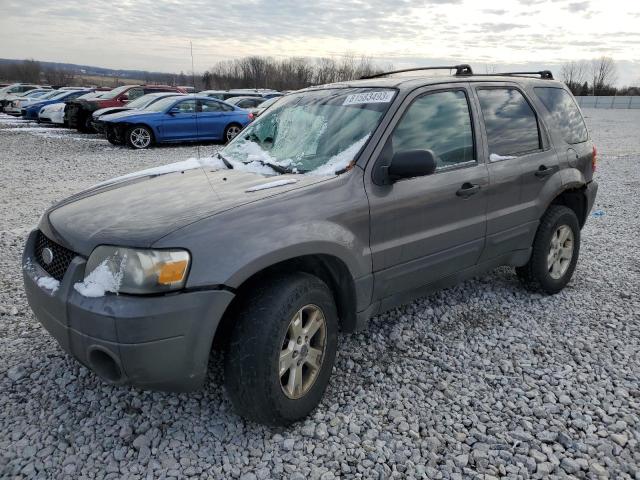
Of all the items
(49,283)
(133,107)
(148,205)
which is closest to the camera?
(49,283)

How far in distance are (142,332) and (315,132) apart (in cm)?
176

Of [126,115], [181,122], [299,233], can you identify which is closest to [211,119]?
[181,122]

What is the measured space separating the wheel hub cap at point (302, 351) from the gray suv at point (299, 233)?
0.04 ft

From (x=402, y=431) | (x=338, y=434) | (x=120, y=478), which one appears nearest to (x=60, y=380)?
(x=120, y=478)

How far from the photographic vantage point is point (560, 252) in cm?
448

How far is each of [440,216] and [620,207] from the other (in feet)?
20.2

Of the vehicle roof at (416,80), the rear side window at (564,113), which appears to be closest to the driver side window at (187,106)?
the vehicle roof at (416,80)

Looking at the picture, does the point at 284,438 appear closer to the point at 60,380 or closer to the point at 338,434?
the point at 338,434

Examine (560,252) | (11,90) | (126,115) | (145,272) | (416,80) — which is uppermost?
(11,90)

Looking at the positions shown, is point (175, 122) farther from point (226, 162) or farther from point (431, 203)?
point (431, 203)

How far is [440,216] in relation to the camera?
3.30 meters

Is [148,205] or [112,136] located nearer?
[148,205]

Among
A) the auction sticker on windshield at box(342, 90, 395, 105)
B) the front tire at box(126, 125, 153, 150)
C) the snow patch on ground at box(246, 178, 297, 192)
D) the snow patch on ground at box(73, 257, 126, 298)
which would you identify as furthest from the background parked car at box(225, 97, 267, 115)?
the snow patch on ground at box(73, 257, 126, 298)

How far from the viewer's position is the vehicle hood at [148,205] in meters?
2.37
